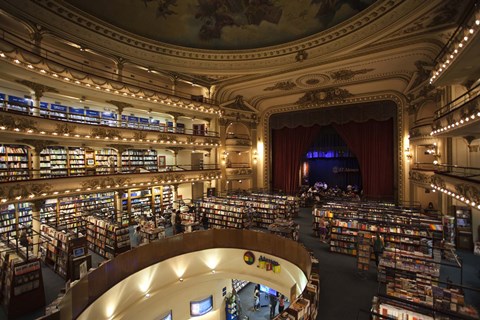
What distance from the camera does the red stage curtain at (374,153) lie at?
1523 centimetres

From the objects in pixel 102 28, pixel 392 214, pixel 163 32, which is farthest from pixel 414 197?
pixel 102 28

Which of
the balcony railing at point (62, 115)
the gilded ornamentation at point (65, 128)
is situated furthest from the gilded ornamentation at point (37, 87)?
the gilded ornamentation at point (65, 128)

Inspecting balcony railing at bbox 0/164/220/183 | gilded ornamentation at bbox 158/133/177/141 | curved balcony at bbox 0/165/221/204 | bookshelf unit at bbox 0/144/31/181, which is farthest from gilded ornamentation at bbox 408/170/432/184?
bookshelf unit at bbox 0/144/31/181

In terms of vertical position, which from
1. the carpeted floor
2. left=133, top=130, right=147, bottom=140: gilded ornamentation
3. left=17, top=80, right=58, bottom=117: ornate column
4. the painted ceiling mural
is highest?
the painted ceiling mural

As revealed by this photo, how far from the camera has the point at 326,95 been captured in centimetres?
1609

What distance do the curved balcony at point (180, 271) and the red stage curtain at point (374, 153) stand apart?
32.2 feet

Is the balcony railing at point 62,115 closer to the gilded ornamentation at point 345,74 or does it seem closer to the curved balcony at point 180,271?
the curved balcony at point 180,271

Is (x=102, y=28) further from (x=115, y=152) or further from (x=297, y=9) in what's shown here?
(x=297, y=9)

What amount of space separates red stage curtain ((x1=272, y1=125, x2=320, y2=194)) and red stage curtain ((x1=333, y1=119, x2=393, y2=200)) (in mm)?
2739

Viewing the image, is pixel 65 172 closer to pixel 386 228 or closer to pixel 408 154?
pixel 386 228

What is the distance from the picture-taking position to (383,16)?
30.5 feet

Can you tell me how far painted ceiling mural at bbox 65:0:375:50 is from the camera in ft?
34.1

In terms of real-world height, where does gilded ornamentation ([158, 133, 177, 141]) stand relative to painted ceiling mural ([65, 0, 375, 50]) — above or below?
below

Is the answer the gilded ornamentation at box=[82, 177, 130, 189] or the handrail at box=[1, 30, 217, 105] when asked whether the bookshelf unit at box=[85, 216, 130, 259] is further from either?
the handrail at box=[1, 30, 217, 105]
